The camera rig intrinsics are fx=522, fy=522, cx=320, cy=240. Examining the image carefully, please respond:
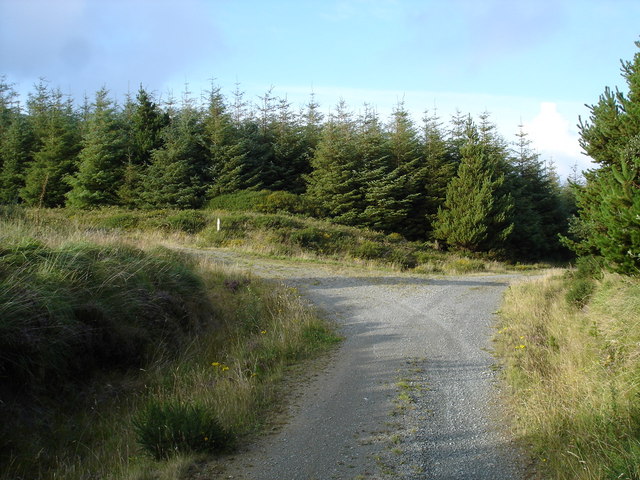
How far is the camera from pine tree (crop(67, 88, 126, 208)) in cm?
3853

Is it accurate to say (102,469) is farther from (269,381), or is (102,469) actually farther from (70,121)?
(70,121)

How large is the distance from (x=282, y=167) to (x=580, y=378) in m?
39.4

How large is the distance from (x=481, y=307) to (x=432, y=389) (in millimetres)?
6401

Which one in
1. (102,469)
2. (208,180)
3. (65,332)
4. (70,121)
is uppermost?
(70,121)

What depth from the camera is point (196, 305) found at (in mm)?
11492

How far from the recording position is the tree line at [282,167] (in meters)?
38.8

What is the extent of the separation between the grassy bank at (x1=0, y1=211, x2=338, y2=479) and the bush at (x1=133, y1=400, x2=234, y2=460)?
1cm

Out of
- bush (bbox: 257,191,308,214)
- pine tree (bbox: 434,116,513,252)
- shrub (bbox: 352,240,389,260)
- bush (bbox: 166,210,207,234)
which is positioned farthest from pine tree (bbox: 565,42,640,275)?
bush (bbox: 257,191,308,214)

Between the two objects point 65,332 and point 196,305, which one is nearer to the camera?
point 65,332

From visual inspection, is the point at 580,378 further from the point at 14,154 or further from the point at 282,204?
the point at 14,154

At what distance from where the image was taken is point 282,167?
44.6m

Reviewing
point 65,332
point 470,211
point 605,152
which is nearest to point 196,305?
point 65,332

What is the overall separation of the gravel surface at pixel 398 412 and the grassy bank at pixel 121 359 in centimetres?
58

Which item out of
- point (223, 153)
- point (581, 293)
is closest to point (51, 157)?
point (223, 153)
